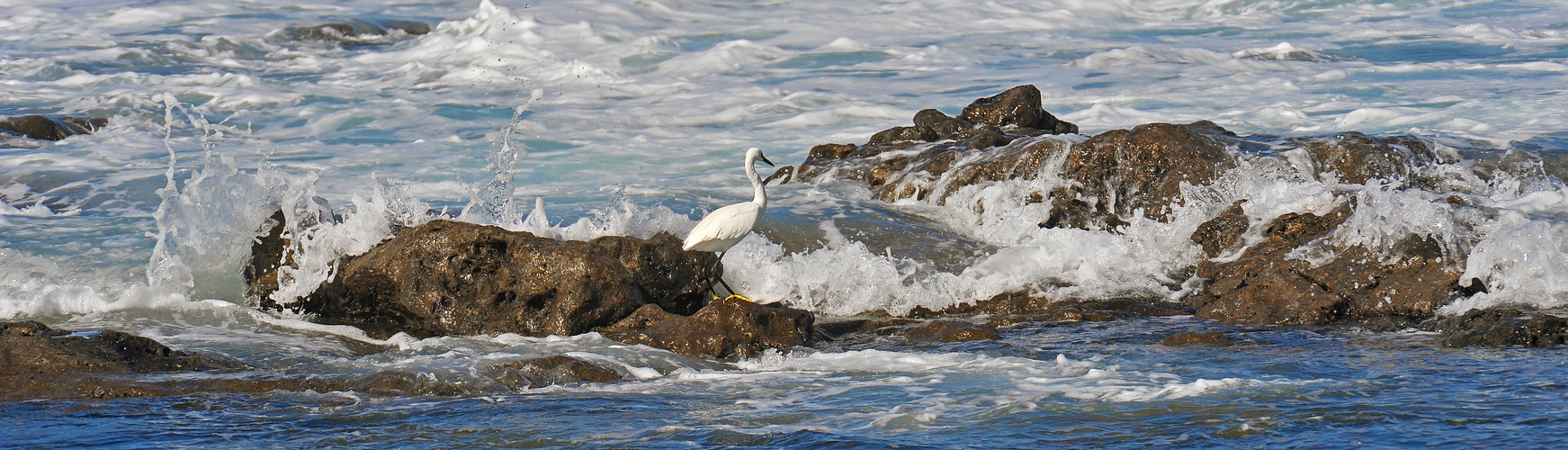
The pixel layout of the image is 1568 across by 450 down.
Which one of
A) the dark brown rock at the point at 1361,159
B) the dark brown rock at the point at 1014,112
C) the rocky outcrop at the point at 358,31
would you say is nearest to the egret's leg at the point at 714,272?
the dark brown rock at the point at 1361,159

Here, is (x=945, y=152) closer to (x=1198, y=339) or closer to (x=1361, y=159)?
(x=1361, y=159)

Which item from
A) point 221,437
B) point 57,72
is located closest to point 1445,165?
point 221,437

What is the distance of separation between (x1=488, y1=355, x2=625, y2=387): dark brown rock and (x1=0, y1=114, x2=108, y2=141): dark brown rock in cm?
1096

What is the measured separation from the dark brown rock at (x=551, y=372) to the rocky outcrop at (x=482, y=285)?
3.64 ft

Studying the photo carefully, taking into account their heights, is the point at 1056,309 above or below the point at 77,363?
below

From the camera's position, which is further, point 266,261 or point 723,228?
point 266,261

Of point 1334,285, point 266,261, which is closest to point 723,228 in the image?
point 266,261

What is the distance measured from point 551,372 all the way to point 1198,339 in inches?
113

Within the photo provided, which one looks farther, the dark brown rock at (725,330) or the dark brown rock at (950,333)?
the dark brown rock at (950,333)

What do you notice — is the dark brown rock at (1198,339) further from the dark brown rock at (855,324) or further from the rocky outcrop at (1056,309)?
the dark brown rock at (855,324)

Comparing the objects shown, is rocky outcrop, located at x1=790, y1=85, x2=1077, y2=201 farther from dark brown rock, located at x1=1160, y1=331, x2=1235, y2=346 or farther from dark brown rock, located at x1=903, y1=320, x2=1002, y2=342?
dark brown rock, located at x1=1160, y1=331, x2=1235, y2=346

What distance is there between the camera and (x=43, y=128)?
1384 centimetres

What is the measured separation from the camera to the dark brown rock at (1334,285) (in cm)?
625

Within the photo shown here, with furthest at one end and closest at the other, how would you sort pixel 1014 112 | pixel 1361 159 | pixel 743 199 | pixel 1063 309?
1. pixel 1014 112
2. pixel 743 199
3. pixel 1361 159
4. pixel 1063 309
